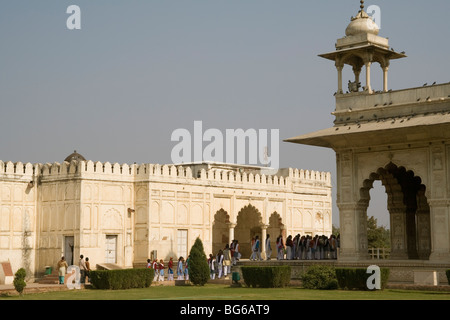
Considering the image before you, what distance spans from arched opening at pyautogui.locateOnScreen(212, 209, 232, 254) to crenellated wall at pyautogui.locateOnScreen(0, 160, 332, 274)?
2181 millimetres

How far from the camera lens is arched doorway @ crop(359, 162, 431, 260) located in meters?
28.8

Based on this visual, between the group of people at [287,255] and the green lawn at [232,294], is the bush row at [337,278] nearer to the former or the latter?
the green lawn at [232,294]

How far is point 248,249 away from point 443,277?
21.3m

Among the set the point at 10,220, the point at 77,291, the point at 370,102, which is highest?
the point at 370,102

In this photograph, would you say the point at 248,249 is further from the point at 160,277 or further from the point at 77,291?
the point at 77,291

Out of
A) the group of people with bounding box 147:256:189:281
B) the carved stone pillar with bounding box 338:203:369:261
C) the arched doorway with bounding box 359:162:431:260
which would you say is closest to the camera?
the carved stone pillar with bounding box 338:203:369:261

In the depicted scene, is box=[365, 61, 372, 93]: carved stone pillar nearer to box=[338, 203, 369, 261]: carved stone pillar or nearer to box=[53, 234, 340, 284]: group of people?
box=[338, 203, 369, 261]: carved stone pillar

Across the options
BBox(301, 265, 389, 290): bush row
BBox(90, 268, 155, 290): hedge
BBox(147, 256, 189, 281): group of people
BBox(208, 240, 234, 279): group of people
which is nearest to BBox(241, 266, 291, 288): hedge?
BBox(301, 265, 389, 290): bush row

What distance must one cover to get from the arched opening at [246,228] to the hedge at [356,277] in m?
19.7

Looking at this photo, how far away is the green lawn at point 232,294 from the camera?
2141 cm

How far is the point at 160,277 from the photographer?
3381 centimetres

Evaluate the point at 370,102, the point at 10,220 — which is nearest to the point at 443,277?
the point at 370,102

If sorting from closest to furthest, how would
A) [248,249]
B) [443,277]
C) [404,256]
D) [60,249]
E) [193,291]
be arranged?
[443,277]
[193,291]
[404,256]
[60,249]
[248,249]

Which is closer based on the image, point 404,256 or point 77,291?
point 77,291
